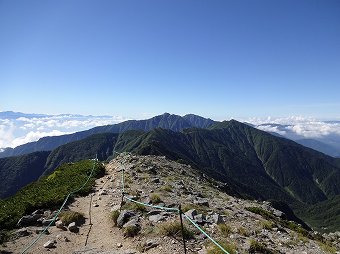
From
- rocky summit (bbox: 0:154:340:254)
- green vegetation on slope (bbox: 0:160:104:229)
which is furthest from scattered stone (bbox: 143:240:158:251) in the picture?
green vegetation on slope (bbox: 0:160:104:229)

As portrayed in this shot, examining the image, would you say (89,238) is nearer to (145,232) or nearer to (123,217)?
(123,217)

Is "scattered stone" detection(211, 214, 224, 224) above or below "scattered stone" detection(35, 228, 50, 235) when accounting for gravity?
above

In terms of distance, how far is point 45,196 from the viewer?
85.7ft

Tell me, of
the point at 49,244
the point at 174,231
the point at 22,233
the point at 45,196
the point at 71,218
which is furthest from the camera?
the point at 45,196

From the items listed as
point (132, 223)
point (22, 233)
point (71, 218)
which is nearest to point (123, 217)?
point (132, 223)

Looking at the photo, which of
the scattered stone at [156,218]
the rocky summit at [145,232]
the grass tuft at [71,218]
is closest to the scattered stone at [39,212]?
the rocky summit at [145,232]

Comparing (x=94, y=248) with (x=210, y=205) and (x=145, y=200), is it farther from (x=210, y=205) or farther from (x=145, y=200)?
(x=210, y=205)

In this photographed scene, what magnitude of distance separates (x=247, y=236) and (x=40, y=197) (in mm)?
17967

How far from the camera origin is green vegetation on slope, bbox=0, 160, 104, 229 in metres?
21.5

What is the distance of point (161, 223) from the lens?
17922 millimetres

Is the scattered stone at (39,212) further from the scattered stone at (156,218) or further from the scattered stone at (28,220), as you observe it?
the scattered stone at (156,218)

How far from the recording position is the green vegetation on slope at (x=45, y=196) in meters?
21.5

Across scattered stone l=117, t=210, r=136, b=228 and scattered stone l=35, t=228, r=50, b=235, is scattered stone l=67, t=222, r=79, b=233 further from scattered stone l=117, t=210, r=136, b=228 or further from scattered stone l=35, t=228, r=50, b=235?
scattered stone l=117, t=210, r=136, b=228

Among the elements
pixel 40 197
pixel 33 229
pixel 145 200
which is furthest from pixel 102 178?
pixel 33 229
